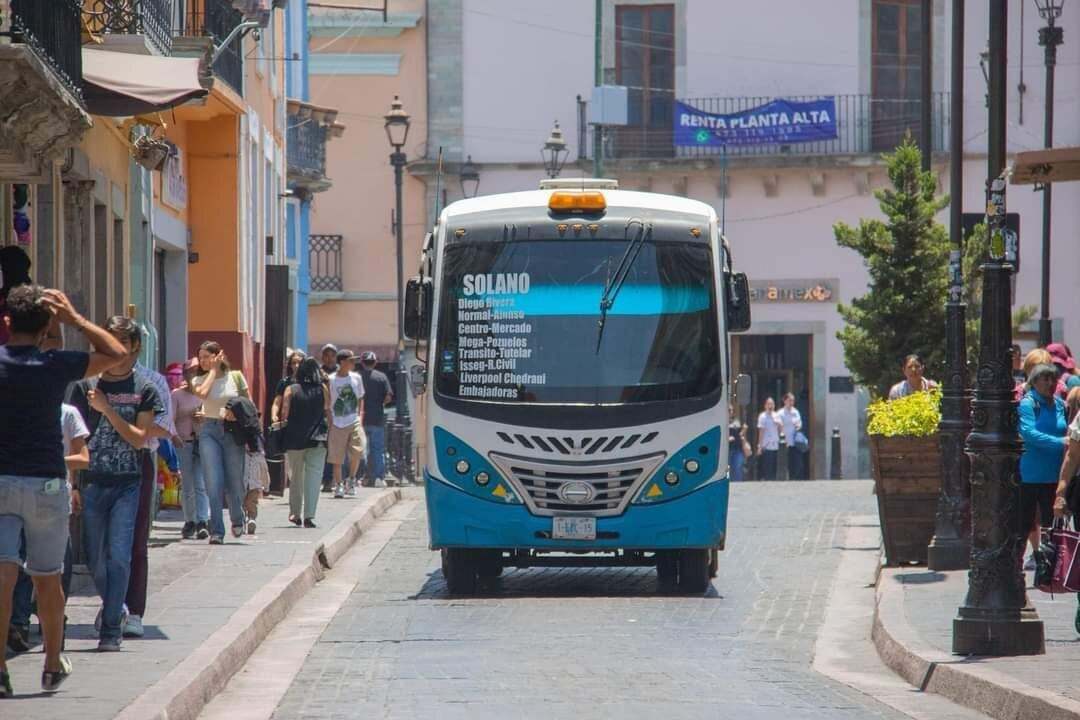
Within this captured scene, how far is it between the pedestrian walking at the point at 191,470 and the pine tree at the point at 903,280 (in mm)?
7887

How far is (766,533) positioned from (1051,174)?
10.6m

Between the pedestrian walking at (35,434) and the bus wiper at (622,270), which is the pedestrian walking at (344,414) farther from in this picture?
the pedestrian walking at (35,434)

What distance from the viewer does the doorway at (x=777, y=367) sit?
45281 mm

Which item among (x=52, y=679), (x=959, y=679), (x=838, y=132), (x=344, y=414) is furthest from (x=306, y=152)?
(x=52, y=679)

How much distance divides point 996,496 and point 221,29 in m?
16.8

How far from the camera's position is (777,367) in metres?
45.4

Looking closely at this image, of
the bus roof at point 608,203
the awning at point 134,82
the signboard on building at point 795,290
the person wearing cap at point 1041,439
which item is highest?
the awning at point 134,82

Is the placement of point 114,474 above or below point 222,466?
above

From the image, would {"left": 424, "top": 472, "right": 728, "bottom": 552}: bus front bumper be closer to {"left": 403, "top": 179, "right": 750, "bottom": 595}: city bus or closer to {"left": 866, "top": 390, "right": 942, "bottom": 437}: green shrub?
{"left": 403, "top": 179, "right": 750, "bottom": 595}: city bus

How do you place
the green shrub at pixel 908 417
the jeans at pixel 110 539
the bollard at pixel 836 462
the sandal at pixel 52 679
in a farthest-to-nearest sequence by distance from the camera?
1. the bollard at pixel 836 462
2. the green shrub at pixel 908 417
3. the jeans at pixel 110 539
4. the sandal at pixel 52 679

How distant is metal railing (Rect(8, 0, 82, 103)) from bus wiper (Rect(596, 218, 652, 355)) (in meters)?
3.93

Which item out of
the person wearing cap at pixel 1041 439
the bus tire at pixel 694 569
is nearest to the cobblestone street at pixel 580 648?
the bus tire at pixel 694 569

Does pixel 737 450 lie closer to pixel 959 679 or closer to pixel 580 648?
pixel 580 648

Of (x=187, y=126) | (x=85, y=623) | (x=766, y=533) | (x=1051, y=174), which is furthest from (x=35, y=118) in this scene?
(x=187, y=126)
